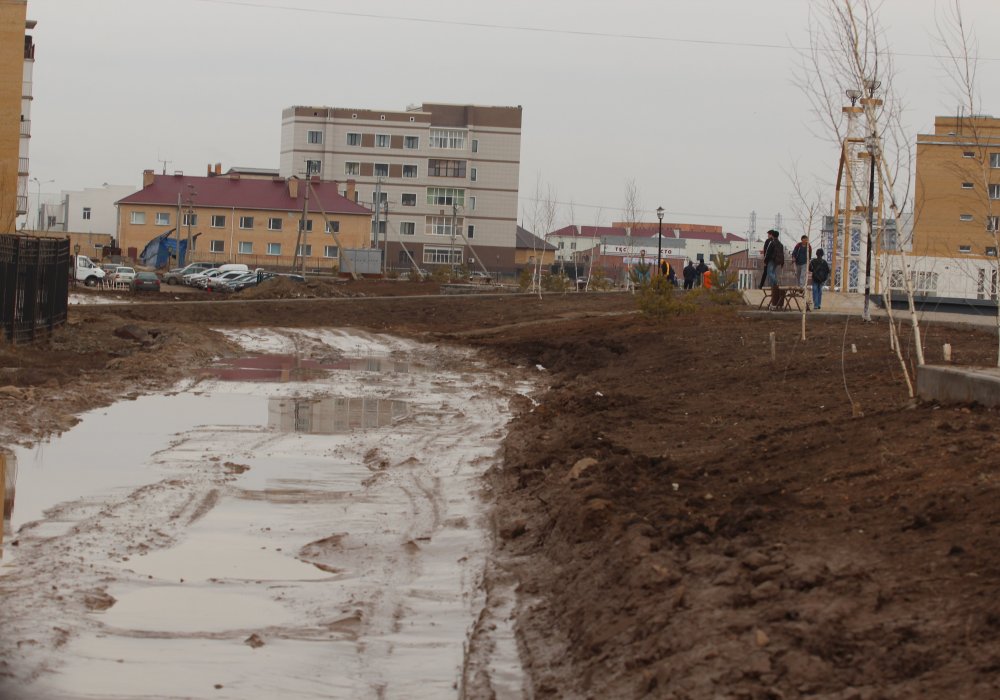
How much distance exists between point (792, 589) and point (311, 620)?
2852 mm

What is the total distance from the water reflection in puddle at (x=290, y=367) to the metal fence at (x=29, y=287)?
363 cm

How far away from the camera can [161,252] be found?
87.3 meters

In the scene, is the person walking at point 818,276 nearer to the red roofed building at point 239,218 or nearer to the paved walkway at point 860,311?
the paved walkway at point 860,311

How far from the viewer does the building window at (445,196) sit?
4614 inches

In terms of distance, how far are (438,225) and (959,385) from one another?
108 meters

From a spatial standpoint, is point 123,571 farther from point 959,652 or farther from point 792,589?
point 959,652

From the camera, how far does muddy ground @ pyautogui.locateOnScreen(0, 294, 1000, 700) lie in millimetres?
5465

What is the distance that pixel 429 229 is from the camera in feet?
384

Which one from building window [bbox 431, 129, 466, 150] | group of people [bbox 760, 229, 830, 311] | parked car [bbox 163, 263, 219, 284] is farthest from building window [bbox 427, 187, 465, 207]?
group of people [bbox 760, 229, 830, 311]

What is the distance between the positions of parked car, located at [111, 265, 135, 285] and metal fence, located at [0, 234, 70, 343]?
109 ft

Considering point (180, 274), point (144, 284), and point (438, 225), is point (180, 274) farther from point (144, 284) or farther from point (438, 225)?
point (438, 225)

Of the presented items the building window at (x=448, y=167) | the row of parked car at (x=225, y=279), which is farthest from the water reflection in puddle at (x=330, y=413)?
the building window at (x=448, y=167)

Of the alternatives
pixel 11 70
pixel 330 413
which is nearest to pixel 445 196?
pixel 11 70

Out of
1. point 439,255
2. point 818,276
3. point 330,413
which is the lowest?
point 330,413
